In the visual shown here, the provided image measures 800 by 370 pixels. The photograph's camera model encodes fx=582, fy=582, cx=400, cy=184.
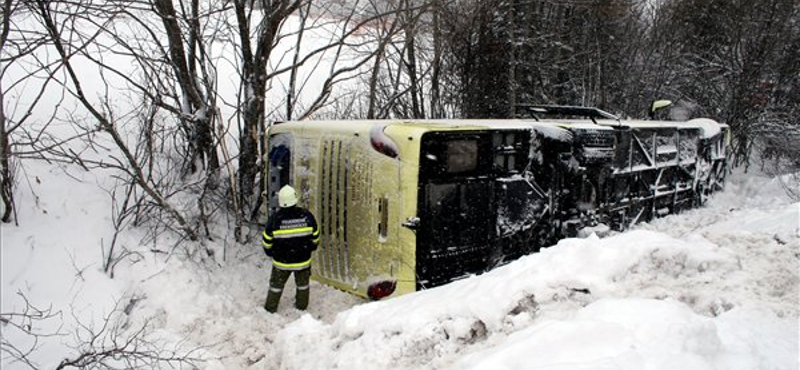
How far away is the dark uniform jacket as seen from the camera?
5516mm

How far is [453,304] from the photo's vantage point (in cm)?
336

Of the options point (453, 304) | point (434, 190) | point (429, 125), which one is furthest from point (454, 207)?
point (453, 304)

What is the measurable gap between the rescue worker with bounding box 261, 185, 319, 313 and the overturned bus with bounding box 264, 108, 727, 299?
221 mm

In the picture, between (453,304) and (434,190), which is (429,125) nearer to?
(434,190)

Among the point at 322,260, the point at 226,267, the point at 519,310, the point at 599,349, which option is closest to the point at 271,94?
the point at 226,267

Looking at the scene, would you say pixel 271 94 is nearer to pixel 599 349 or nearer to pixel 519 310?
pixel 519 310

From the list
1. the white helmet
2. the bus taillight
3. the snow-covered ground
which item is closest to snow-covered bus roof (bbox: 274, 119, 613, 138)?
the white helmet

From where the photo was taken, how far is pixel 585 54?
1541cm

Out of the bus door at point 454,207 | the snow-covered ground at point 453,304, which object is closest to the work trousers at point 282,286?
the snow-covered ground at point 453,304

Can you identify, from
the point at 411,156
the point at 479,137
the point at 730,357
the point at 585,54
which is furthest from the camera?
the point at 585,54

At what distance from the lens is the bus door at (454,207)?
4.91m

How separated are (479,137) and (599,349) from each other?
9.55ft

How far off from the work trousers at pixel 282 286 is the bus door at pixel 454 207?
1308 mm

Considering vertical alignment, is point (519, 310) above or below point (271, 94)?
below
